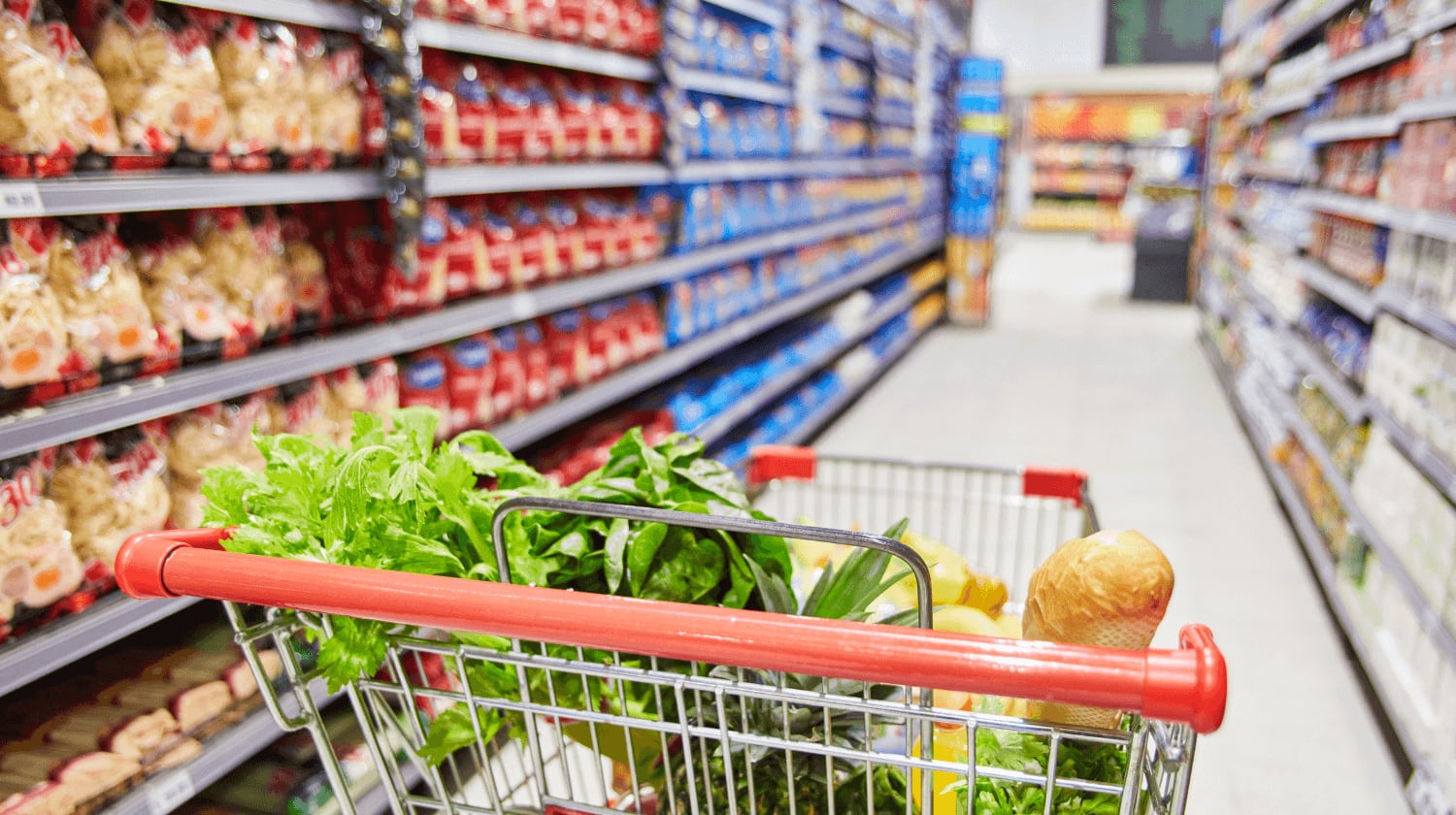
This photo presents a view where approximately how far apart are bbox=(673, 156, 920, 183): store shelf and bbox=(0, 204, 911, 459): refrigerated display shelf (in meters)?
0.43

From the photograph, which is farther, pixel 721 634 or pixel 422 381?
pixel 422 381

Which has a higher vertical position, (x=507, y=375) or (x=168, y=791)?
(x=507, y=375)

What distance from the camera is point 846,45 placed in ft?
17.3

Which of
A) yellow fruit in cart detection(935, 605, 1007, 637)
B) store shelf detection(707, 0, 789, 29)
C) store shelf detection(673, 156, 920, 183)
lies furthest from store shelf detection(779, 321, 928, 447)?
yellow fruit in cart detection(935, 605, 1007, 637)

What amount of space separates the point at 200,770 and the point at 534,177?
5.20ft

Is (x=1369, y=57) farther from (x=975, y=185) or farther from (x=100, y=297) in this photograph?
(x=975, y=185)

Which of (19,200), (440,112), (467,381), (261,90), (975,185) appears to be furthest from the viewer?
(975,185)

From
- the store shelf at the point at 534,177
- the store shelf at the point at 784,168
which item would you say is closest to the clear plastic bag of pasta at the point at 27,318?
the store shelf at the point at 534,177

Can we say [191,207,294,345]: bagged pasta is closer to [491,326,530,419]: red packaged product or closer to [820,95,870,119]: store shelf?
[491,326,530,419]: red packaged product

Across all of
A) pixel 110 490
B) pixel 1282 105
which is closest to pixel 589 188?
pixel 110 490

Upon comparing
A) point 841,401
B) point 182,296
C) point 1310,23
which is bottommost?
point 841,401

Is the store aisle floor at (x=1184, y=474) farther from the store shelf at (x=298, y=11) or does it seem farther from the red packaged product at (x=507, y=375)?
the store shelf at (x=298, y=11)

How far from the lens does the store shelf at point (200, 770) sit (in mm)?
1453

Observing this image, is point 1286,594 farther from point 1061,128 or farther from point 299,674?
point 1061,128
